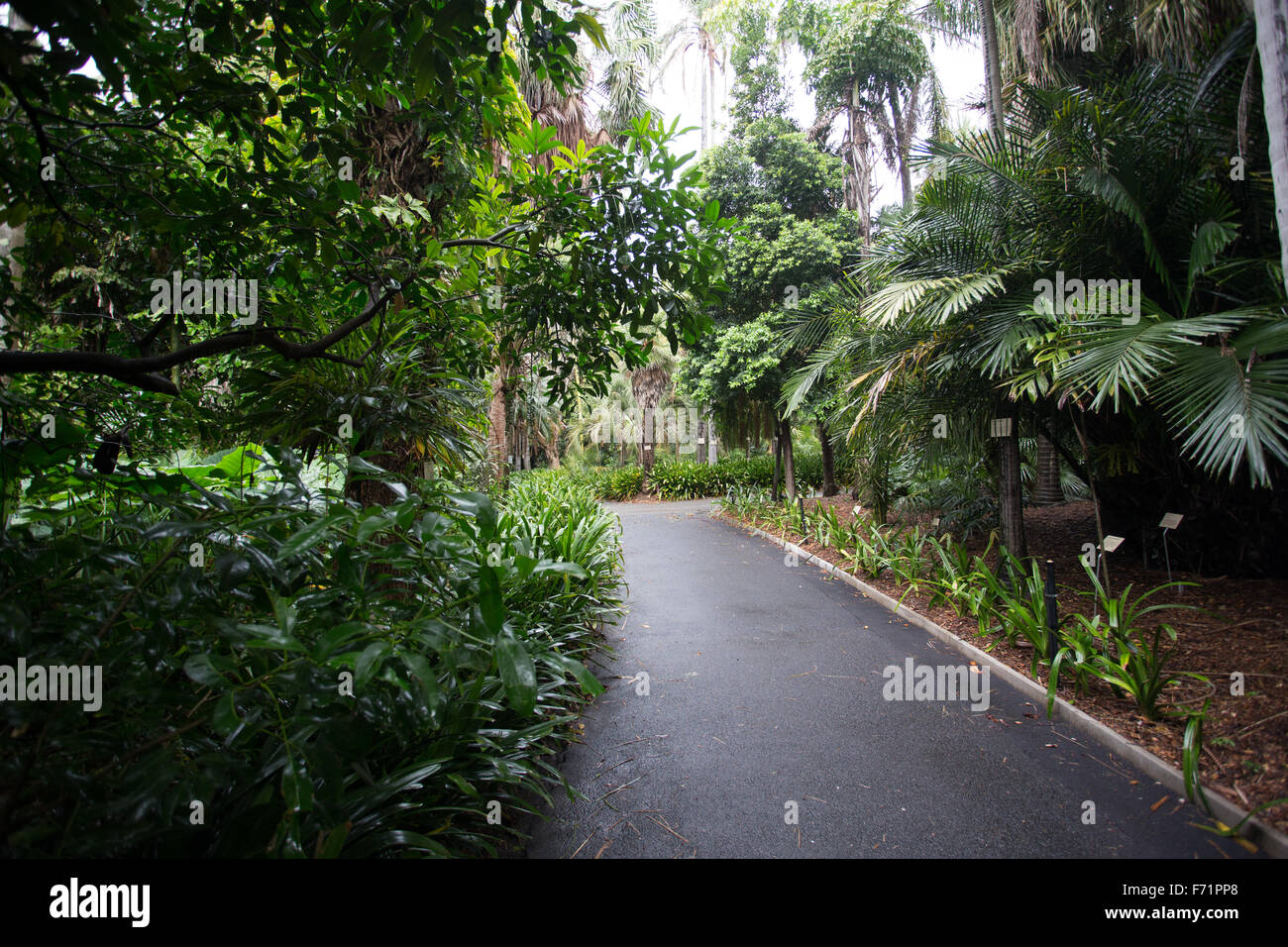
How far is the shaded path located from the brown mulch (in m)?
0.27

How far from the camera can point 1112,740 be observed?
344cm

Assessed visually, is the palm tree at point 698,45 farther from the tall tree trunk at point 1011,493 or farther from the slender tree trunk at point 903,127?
the tall tree trunk at point 1011,493

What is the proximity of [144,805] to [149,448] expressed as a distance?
3.11m

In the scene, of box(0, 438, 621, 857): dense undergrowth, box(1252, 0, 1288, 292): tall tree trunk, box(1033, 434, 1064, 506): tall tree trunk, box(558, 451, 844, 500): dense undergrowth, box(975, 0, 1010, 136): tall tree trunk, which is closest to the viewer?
box(0, 438, 621, 857): dense undergrowth

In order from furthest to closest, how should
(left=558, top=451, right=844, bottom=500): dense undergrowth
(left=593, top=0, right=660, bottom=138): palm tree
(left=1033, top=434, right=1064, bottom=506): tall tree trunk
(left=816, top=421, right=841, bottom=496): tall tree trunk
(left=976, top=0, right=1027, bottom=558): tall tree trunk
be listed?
(left=558, top=451, right=844, bottom=500): dense undergrowth
(left=816, top=421, right=841, bottom=496): tall tree trunk
(left=593, top=0, right=660, bottom=138): palm tree
(left=1033, top=434, right=1064, bottom=506): tall tree trunk
(left=976, top=0, right=1027, bottom=558): tall tree trunk

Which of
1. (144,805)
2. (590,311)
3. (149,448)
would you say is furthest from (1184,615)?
(149,448)

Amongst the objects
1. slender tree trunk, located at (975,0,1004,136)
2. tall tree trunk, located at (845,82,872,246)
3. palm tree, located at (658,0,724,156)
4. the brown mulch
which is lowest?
the brown mulch

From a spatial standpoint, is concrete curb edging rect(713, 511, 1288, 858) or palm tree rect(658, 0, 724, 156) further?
palm tree rect(658, 0, 724, 156)

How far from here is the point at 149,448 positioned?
3.45m

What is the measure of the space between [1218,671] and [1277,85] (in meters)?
3.42

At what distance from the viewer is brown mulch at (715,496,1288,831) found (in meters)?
2.95

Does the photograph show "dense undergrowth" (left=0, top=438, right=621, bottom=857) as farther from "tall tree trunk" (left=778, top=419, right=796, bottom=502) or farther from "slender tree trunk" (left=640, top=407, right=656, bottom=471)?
"slender tree trunk" (left=640, top=407, right=656, bottom=471)

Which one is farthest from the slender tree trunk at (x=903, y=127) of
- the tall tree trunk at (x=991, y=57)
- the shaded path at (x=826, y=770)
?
the shaded path at (x=826, y=770)

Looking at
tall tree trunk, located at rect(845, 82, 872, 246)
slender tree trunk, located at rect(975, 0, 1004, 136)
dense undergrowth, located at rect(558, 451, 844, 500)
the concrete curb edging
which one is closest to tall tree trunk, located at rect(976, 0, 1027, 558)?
the concrete curb edging
